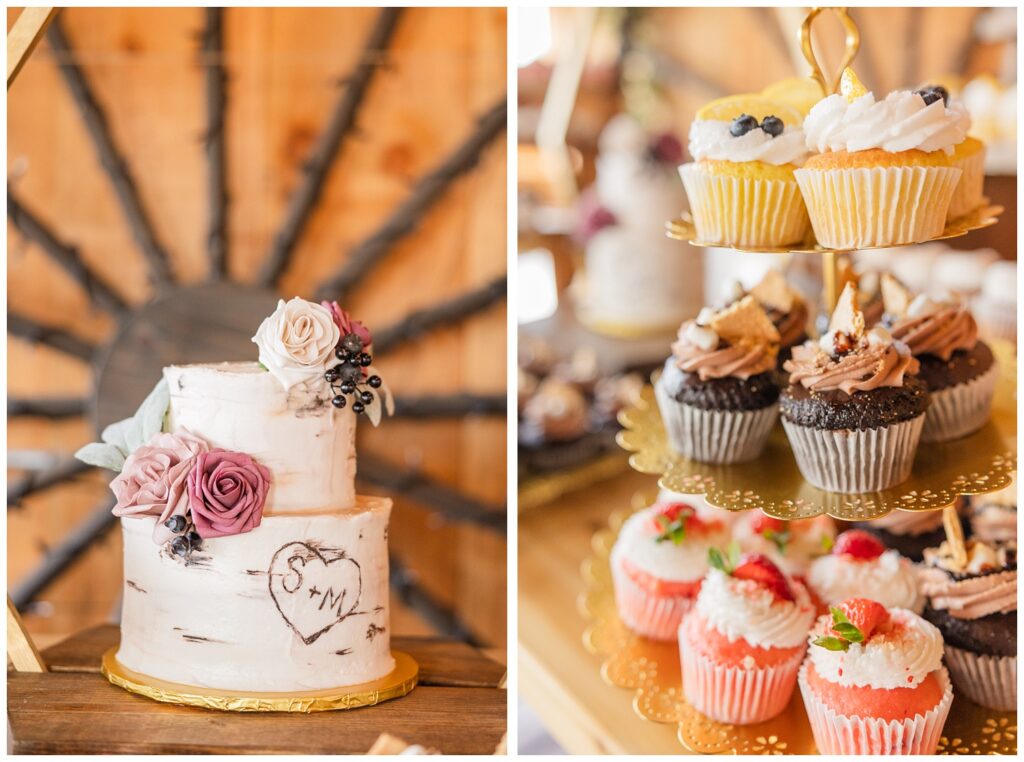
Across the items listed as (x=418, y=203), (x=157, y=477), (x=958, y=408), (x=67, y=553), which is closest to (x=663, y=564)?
(x=958, y=408)

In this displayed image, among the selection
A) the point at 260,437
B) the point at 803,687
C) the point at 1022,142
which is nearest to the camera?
the point at 260,437

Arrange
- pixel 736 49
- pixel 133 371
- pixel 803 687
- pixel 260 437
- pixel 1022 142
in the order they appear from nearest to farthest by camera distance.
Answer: pixel 260 437
pixel 803 687
pixel 1022 142
pixel 133 371
pixel 736 49

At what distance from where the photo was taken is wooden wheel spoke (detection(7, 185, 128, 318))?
278 centimetres

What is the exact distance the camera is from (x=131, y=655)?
4.79 ft

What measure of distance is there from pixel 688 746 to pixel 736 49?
305 cm

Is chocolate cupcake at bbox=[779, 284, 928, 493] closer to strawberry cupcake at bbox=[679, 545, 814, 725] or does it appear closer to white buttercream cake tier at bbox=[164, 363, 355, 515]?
strawberry cupcake at bbox=[679, 545, 814, 725]

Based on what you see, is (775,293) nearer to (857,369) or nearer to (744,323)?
(744,323)

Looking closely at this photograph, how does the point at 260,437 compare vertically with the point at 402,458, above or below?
above

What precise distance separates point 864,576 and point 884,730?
0.29 m

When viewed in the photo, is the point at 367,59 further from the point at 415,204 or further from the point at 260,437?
the point at 260,437

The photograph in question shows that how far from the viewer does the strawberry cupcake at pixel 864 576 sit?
162 cm

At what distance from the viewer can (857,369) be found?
1426 millimetres

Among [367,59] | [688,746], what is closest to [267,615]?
[688,746]

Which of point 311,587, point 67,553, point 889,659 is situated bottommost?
point 67,553
